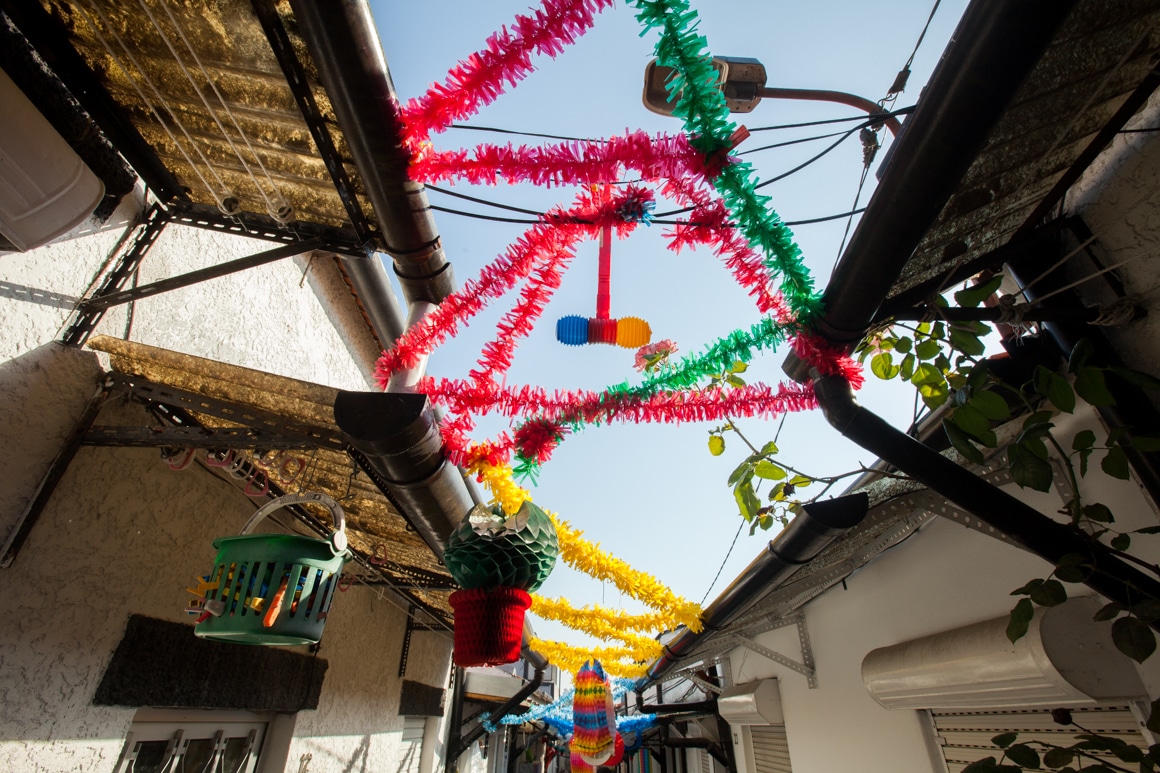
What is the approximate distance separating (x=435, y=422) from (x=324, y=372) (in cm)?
272

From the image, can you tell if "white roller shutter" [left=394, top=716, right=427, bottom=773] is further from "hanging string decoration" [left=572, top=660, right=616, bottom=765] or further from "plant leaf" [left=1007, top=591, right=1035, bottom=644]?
"plant leaf" [left=1007, top=591, right=1035, bottom=644]

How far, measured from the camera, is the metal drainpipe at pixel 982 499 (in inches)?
49.2

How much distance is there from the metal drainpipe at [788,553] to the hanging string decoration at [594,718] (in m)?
1.60

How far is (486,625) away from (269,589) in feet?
1.99

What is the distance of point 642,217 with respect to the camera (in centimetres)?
162

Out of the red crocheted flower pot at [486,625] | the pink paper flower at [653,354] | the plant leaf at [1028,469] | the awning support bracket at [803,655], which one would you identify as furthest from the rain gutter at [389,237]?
the awning support bracket at [803,655]

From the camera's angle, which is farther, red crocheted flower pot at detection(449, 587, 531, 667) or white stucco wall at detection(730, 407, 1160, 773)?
white stucco wall at detection(730, 407, 1160, 773)

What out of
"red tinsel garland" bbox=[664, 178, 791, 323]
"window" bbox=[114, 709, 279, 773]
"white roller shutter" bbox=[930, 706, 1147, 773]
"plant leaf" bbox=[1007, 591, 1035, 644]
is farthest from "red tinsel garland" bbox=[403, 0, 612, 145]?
"window" bbox=[114, 709, 279, 773]

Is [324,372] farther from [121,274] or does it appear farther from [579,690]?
[579,690]

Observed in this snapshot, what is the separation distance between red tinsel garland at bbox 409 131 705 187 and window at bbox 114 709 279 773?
110 inches

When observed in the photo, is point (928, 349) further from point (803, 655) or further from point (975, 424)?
point (803, 655)

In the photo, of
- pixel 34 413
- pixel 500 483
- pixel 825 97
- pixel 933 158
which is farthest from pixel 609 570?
pixel 825 97

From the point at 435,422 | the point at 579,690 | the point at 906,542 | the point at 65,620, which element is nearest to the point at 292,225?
the point at 435,422

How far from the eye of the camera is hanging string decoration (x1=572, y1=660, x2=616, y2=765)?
5328mm
